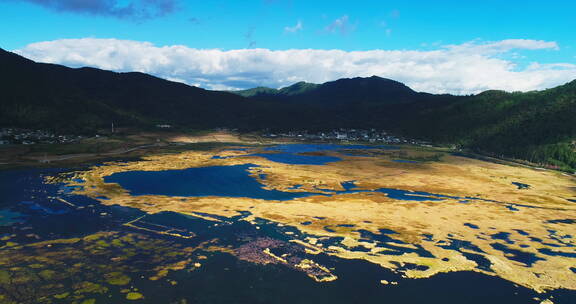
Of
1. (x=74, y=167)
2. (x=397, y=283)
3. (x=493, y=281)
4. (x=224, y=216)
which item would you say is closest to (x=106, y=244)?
(x=224, y=216)

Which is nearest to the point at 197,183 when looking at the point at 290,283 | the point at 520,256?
the point at 290,283

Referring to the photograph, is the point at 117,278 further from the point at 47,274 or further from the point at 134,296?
the point at 47,274

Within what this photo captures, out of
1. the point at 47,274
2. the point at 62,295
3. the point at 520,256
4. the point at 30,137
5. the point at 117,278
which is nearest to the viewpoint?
the point at 62,295

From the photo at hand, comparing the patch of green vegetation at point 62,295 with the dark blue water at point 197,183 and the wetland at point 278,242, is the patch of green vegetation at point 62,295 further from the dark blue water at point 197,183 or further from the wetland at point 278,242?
the dark blue water at point 197,183

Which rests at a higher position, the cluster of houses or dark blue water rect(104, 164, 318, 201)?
the cluster of houses

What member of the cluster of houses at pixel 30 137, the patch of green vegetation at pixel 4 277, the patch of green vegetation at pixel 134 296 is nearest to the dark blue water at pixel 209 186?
the patch of green vegetation at pixel 4 277

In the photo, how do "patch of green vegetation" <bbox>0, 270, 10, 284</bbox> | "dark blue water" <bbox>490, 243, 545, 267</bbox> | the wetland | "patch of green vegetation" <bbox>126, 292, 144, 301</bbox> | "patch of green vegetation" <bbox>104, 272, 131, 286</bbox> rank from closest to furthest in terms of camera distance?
"patch of green vegetation" <bbox>126, 292, 144, 301</bbox> → "patch of green vegetation" <bbox>0, 270, 10, 284</bbox> → "patch of green vegetation" <bbox>104, 272, 131, 286</bbox> → the wetland → "dark blue water" <bbox>490, 243, 545, 267</bbox>

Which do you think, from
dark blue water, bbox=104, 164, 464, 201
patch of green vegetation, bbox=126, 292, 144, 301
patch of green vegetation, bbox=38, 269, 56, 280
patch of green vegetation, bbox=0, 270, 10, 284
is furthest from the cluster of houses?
patch of green vegetation, bbox=126, 292, 144, 301

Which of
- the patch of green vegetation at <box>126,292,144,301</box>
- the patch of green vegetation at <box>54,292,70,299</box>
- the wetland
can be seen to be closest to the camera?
the patch of green vegetation at <box>54,292,70,299</box>

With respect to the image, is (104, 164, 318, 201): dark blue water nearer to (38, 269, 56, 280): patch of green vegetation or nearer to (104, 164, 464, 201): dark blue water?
(104, 164, 464, 201): dark blue water

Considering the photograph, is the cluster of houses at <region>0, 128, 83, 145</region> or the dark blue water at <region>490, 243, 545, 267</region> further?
the cluster of houses at <region>0, 128, 83, 145</region>
